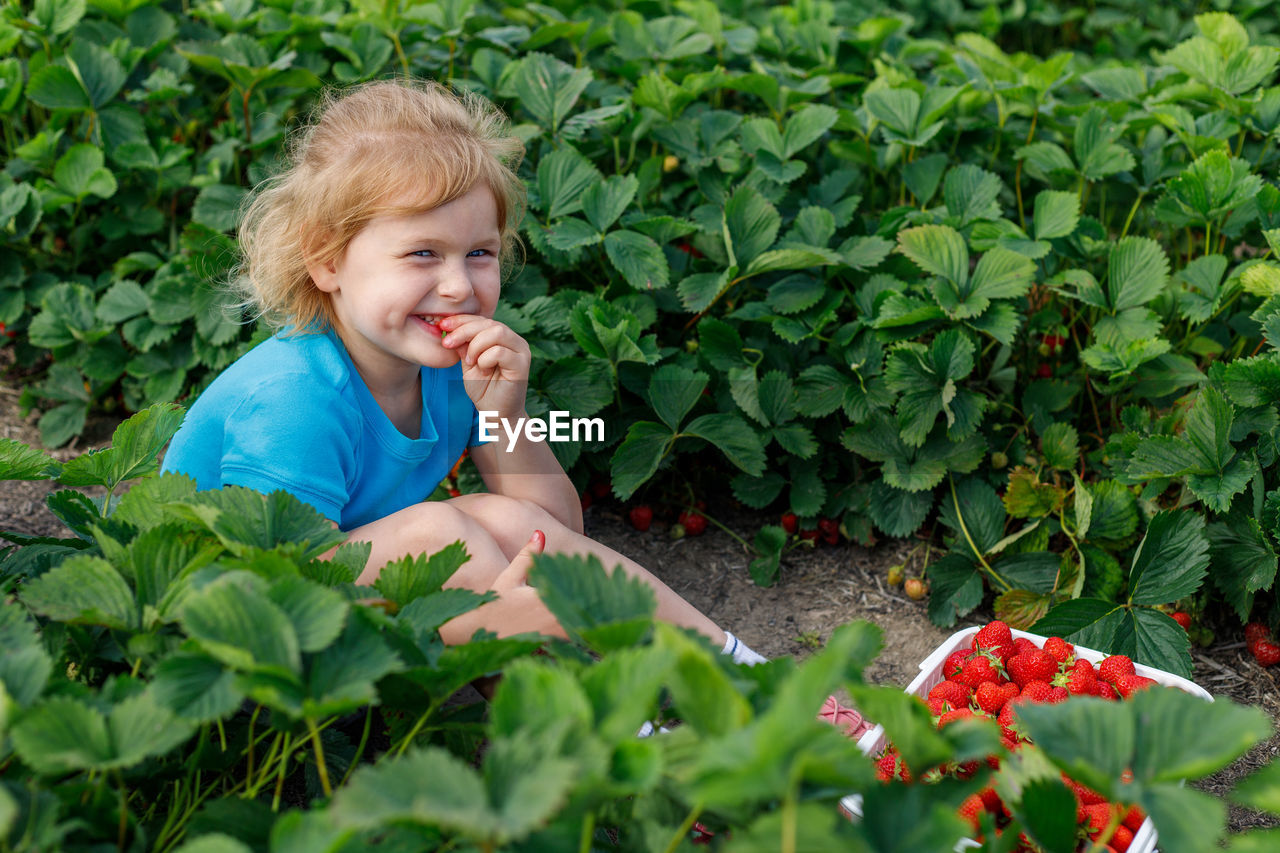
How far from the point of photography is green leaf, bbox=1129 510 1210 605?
173 cm

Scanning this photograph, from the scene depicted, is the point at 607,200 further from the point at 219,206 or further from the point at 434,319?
the point at 219,206

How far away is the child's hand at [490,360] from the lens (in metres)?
1.60

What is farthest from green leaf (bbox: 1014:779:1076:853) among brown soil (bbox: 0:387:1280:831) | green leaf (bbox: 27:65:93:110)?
green leaf (bbox: 27:65:93:110)

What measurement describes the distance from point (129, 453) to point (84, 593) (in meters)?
0.33

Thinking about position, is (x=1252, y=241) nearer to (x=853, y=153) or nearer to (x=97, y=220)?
(x=853, y=153)

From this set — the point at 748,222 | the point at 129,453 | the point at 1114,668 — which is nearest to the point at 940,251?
the point at 748,222

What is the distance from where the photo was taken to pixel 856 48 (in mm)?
2908

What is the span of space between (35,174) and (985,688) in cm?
246

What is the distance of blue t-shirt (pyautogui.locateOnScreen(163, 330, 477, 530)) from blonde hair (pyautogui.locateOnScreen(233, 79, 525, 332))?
0.38 ft

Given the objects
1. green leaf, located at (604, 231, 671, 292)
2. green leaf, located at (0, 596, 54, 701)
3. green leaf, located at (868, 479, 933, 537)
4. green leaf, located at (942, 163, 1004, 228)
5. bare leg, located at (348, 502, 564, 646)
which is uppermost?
green leaf, located at (0, 596, 54, 701)

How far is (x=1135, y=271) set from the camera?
2.06 meters

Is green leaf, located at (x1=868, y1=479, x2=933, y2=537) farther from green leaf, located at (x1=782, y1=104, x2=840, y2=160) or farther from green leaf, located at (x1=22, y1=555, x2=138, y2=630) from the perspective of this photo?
green leaf, located at (x1=22, y1=555, x2=138, y2=630)

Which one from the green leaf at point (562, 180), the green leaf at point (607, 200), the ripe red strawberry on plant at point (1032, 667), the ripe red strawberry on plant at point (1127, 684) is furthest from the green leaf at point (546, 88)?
the ripe red strawberry on plant at point (1127, 684)

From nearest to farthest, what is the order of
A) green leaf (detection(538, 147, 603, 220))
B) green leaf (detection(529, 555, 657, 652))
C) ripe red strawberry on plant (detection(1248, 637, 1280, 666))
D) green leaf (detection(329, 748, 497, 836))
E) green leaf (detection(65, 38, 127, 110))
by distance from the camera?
1. green leaf (detection(329, 748, 497, 836))
2. green leaf (detection(529, 555, 657, 652))
3. ripe red strawberry on plant (detection(1248, 637, 1280, 666))
4. green leaf (detection(538, 147, 603, 220))
5. green leaf (detection(65, 38, 127, 110))
